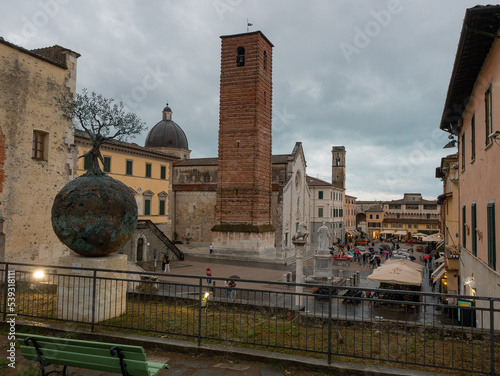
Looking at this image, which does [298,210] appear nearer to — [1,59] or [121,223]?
[1,59]

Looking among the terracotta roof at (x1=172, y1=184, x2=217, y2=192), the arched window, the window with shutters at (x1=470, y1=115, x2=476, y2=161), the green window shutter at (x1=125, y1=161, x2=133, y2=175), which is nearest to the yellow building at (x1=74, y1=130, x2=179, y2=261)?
the green window shutter at (x1=125, y1=161, x2=133, y2=175)

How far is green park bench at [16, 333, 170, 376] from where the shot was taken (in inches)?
166

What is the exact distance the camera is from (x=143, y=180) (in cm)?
3422

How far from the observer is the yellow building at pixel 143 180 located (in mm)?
29438

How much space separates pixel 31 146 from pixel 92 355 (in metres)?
14.0

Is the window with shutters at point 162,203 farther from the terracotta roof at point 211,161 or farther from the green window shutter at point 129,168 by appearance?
the terracotta roof at point 211,161

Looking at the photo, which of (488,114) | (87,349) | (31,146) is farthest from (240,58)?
(87,349)

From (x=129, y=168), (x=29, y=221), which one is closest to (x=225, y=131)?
(x=129, y=168)

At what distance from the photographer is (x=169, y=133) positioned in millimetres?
61562

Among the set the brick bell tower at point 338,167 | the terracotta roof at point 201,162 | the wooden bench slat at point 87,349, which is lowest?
the wooden bench slat at point 87,349

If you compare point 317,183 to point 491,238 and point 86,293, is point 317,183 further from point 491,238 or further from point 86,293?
point 86,293

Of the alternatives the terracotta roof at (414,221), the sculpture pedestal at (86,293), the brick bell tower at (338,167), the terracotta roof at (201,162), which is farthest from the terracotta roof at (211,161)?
the terracotta roof at (414,221)

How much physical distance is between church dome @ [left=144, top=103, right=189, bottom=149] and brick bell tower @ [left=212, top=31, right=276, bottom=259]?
87.6 feet

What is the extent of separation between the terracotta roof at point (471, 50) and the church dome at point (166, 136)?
2056 inches
